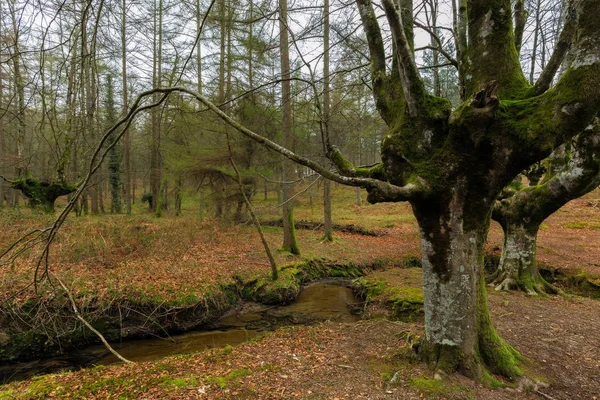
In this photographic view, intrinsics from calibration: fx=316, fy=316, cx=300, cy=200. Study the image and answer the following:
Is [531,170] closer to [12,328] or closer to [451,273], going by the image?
[451,273]

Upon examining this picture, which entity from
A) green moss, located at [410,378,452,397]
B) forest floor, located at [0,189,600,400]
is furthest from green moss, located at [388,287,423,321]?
green moss, located at [410,378,452,397]

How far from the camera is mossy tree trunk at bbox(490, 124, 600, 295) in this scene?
20.7 ft

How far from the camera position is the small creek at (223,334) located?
559 centimetres

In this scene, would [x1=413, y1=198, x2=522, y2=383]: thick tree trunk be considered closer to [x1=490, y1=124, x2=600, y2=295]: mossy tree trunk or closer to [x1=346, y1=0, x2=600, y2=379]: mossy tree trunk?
[x1=346, y1=0, x2=600, y2=379]: mossy tree trunk

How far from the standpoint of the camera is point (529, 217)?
6891mm

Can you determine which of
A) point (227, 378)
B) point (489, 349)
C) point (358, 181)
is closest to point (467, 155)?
point (358, 181)

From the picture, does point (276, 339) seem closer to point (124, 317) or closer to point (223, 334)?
point (223, 334)

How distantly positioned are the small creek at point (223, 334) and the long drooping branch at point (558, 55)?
5.81 metres

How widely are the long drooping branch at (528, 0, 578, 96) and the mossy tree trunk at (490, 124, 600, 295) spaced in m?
3.36

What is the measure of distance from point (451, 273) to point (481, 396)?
1.14 meters

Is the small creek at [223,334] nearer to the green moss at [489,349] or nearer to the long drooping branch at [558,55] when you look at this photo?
the green moss at [489,349]

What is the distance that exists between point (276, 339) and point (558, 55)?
5.44 metres

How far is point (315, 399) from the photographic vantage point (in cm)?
307

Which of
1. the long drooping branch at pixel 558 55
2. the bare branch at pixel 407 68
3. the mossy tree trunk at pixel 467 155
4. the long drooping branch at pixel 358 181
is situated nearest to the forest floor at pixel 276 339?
the mossy tree trunk at pixel 467 155
